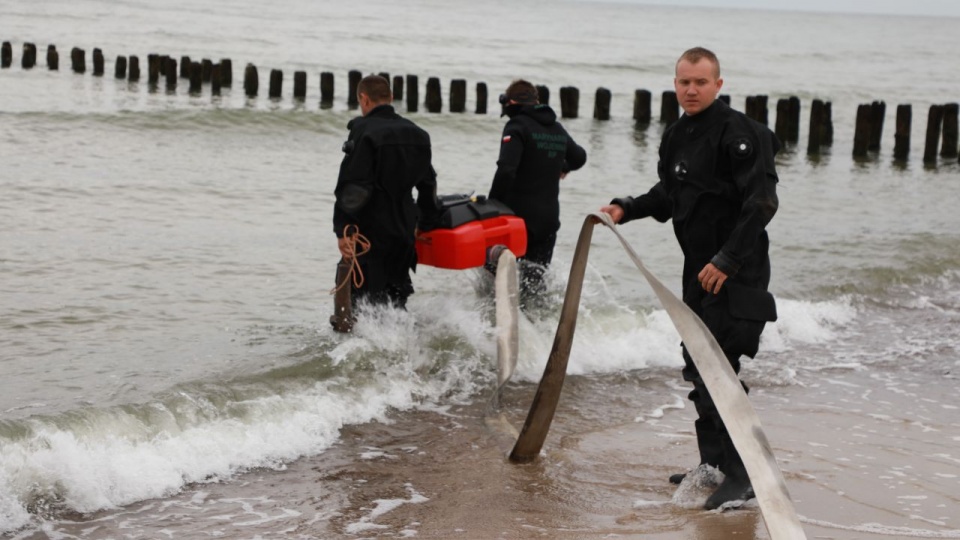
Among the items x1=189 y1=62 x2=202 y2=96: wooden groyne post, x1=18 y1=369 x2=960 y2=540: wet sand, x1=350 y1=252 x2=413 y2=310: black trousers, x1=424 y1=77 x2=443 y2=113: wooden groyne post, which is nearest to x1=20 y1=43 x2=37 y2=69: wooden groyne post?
x1=189 y1=62 x2=202 y2=96: wooden groyne post

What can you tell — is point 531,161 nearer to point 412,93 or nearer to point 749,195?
point 749,195

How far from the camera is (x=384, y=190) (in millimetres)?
6992

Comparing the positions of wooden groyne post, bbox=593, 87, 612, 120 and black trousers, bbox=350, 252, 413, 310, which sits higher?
wooden groyne post, bbox=593, 87, 612, 120

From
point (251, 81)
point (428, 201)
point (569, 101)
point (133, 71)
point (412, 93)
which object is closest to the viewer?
point (428, 201)

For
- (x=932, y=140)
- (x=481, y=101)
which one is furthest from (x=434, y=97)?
(x=932, y=140)

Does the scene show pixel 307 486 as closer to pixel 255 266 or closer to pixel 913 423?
pixel 913 423

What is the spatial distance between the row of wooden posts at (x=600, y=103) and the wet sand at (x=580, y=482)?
1423cm

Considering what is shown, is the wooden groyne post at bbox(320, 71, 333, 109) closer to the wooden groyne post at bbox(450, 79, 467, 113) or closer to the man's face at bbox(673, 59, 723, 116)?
the wooden groyne post at bbox(450, 79, 467, 113)

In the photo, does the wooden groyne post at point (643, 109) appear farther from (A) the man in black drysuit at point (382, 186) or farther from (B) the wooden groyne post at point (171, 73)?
(A) the man in black drysuit at point (382, 186)

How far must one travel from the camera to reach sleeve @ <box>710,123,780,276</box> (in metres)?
4.71

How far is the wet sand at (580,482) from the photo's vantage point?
16.6ft

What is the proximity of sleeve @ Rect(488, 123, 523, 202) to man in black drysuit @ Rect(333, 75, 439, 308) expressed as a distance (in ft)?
3.01

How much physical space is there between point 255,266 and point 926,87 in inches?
1596

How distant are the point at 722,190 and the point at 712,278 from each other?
1.23ft
